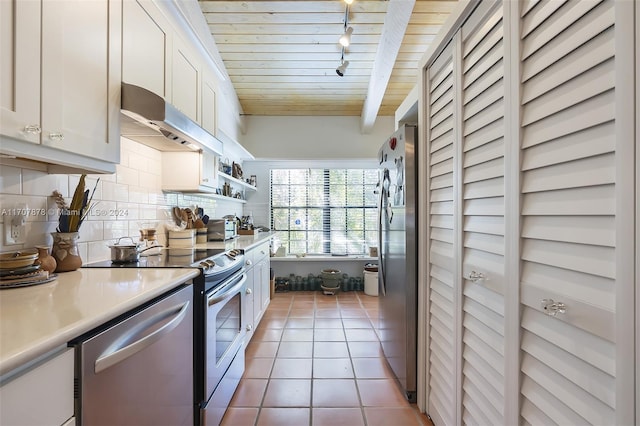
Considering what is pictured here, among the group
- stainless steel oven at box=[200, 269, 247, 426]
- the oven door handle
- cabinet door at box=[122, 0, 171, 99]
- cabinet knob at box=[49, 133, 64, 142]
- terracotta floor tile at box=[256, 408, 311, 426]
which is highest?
cabinet door at box=[122, 0, 171, 99]

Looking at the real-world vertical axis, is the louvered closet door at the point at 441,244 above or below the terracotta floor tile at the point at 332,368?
above

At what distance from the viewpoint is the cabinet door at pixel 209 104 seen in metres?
2.31

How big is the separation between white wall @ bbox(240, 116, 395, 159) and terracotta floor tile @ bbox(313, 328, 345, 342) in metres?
2.52

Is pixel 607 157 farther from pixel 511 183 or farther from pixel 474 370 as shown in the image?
pixel 474 370

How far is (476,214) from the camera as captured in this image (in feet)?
3.69

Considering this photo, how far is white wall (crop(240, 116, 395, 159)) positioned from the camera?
4.39 metres

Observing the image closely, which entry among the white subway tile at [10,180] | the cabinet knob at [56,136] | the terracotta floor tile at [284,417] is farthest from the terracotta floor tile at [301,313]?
the cabinet knob at [56,136]

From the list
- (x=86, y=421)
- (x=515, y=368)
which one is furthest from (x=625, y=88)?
(x=86, y=421)

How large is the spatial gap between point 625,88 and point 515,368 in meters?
0.78

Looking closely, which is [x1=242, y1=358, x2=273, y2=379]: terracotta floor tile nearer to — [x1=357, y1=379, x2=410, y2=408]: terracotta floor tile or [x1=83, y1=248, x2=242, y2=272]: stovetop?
[x1=357, y1=379, x2=410, y2=408]: terracotta floor tile

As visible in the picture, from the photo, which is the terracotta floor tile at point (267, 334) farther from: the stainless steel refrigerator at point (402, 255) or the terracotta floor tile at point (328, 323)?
the stainless steel refrigerator at point (402, 255)

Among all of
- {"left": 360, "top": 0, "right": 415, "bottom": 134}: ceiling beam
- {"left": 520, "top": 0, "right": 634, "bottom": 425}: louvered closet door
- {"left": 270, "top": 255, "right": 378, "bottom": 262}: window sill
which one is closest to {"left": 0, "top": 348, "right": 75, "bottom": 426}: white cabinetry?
{"left": 520, "top": 0, "right": 634, "bottom": 425}: louvered closet door

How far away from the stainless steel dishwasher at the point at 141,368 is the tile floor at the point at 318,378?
24.2 inches

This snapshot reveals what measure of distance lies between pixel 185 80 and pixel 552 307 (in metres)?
2.29
